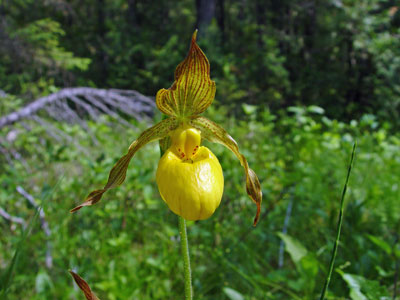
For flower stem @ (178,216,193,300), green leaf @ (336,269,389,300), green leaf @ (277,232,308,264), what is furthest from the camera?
green leaf @ (277,232,308,264)

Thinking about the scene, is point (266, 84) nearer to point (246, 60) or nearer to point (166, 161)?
point (246, 60)

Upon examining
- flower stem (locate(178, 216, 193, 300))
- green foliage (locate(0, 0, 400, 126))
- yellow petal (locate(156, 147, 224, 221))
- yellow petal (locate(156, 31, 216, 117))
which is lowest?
green foliage (locate(0, 0, 400, 126))

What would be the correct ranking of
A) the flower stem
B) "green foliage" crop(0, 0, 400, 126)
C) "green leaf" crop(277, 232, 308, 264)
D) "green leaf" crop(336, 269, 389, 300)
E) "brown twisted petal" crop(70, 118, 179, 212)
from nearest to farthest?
the flower stem → "green leaf" crop(336, 269, 389, 300) → "brown twisted petal" crop(70, 118, 179, 212) → "green leaf" crop(277, 232, 308, 264) → "green foliage" crop(0, 0, 400, 126)

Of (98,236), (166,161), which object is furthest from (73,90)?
(166,161)

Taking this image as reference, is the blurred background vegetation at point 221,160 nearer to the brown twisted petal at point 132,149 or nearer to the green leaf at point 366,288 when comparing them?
the green leaf at point 366,288

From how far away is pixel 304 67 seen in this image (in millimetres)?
7500

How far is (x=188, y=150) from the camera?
880mm

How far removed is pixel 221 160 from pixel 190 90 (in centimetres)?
69

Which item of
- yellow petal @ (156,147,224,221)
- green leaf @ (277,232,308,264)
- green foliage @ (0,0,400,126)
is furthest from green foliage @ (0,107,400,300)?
green foliage @ (0,0,400,126)

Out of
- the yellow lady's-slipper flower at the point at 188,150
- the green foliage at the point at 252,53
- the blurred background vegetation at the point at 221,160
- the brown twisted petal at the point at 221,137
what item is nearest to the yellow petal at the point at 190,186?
the yellow lady's-slipper flower at the point at 188,150

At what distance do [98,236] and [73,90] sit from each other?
2186 millimetres

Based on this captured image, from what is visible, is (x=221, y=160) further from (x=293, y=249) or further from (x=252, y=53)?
(x=252, y=53)

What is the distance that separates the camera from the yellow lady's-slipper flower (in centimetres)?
72

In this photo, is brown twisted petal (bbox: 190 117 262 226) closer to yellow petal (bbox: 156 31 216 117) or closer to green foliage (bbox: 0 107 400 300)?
yellow petal (bbox: 156 31 216 117)
